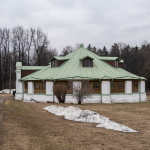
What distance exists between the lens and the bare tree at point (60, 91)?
70.6ft

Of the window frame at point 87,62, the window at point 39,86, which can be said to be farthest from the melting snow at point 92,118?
the window frame at point 87,62

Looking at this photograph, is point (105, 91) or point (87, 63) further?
point (87, 63)

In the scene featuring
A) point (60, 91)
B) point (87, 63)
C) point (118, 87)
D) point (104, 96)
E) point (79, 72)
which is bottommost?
point (104, 96)

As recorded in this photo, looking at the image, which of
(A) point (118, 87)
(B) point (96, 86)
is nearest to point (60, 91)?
(B) point (96, 86)

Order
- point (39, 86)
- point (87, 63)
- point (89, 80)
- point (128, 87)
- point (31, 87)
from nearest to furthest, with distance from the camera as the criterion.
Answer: point (89, 80), point (128, 87), point (31, 87), point (39, 86), point (87, 63)

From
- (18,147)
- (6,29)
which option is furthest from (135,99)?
(6,29)

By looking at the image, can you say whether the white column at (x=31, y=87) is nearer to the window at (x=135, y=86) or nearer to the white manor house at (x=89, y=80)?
the white manor house at (x=89, y=80)

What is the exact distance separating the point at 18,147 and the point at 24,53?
43.7m

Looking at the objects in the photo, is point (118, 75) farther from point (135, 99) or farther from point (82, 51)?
point (82, 51)

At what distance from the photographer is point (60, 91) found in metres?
21.7

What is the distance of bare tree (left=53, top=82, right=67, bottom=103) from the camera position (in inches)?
847

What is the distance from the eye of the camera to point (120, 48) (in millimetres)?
69812

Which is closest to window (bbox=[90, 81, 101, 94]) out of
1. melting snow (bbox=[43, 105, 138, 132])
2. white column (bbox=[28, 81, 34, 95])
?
white column (bbox=[28, 81, 34, 95])

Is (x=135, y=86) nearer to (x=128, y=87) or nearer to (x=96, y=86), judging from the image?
(x=128, y=87)
